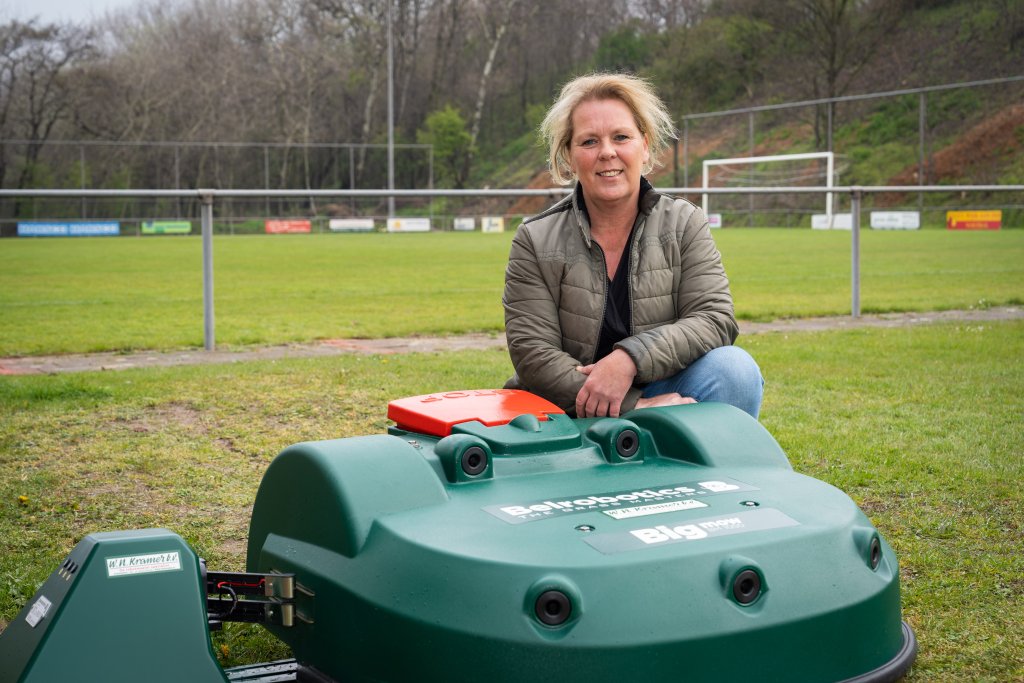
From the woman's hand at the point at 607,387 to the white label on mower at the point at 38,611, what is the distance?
143 cm

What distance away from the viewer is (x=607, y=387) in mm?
2869

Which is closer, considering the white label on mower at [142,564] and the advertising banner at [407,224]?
the white label on mower at [142,564]

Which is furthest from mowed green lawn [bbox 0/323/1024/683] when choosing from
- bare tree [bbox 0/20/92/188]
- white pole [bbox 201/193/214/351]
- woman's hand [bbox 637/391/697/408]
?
bare tree [bbox 0/20/92/188]

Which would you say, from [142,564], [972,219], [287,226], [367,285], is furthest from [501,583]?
[972,219]

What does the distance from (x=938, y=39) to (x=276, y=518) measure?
158 feet

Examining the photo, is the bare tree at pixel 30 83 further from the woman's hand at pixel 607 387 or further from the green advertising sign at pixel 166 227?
the woman's hand at pixel 607 387

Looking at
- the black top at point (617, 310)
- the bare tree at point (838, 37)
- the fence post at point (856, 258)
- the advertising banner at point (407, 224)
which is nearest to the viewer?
the black top at point (617, 310)

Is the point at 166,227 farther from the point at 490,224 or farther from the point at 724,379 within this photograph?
the point at 724,379

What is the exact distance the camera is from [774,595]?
6.24 feet

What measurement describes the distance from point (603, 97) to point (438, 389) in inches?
119

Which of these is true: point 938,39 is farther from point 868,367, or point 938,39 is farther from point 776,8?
point 868,367

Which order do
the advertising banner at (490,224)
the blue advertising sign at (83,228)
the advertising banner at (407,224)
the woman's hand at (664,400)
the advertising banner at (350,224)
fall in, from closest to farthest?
the woman's hand at (664,400) < the advertising banner at (490,224) < the advertising banner at (407,224) < the advertising banner at (350,224) < the blue advertising sign at (83,228)

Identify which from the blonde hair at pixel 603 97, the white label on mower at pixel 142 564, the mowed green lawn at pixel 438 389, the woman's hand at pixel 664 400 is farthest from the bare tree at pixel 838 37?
the white label on mower at pixel 142 564

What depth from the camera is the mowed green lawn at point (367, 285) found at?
9.11 meters
